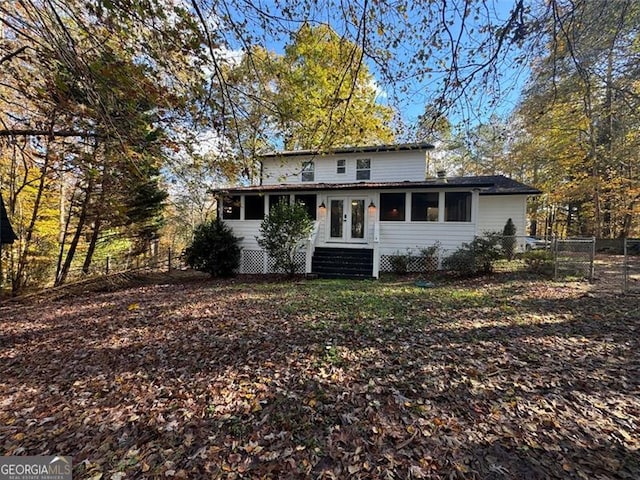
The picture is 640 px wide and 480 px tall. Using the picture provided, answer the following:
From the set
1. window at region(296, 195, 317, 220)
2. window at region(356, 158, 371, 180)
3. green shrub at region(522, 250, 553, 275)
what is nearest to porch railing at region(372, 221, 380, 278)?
window at region(296, 195, 317, 220)

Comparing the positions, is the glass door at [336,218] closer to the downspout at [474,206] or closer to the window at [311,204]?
the window at [311,204]

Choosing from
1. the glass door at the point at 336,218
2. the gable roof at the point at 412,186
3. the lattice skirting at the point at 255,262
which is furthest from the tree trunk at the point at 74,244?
the glass door at the point at 336,218

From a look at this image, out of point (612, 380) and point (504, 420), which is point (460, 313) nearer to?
point (612, 380)

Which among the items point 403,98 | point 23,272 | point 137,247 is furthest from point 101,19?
point 137,247

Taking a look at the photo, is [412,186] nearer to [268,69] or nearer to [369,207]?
[369,207]

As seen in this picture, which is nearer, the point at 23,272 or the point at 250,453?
the point at 250,453

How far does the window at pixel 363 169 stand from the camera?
13.0m

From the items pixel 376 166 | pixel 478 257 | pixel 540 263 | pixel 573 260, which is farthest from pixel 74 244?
pixel 573 260

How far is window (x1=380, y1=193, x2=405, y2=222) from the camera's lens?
11000 mm

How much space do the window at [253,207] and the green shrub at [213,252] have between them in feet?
4.52

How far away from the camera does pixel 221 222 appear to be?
11328 millimetres

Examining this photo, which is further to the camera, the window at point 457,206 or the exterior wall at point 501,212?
the exterior wall at point 501,212

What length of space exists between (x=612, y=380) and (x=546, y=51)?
3901 millimetres

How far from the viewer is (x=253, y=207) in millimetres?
12062
